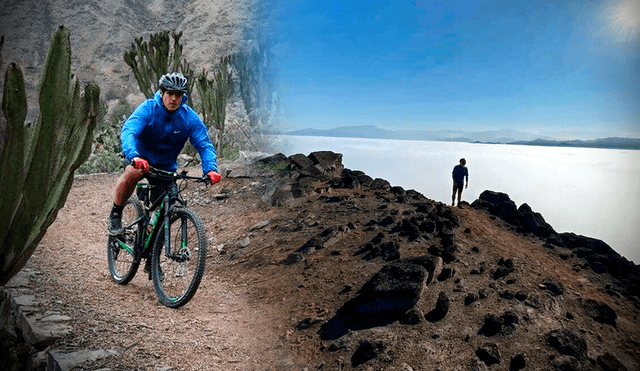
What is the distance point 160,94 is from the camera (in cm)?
471

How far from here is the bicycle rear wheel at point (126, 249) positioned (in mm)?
5430

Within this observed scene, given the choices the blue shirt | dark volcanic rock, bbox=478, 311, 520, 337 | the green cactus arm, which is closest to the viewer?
the green cactus arm

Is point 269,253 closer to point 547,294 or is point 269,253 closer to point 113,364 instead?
point 113,364

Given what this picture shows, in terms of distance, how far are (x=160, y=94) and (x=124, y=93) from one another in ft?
151

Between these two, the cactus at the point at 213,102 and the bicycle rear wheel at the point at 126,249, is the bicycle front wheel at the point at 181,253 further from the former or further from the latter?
the cactus at the point at 213,102

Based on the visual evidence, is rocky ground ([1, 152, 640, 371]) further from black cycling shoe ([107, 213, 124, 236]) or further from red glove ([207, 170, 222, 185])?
red glove ([207, 170, 222, 185])

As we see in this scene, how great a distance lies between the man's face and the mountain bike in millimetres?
698

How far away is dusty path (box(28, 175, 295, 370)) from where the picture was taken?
12.6 ft

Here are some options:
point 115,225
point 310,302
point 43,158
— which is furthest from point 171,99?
point 310,302

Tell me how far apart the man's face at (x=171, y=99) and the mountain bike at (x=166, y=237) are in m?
0.70

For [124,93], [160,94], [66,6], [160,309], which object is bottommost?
[160,309]

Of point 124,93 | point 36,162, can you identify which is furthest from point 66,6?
point 36,162

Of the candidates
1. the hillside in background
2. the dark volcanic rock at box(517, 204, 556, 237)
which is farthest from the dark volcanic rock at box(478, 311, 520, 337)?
the hillside in background

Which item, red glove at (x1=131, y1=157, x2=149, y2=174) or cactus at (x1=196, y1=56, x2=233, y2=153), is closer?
red glove at (x1=131, y1=157, x2=149, y2=174)
